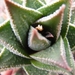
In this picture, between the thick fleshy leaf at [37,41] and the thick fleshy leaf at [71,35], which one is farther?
the thick fleshy leaf at [71,35]

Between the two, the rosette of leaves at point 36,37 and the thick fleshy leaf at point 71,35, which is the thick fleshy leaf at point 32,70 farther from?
the thick fleshy leaf at point 71,35

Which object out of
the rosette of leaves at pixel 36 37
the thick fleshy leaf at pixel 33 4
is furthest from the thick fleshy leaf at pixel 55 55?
the thick fleshy leaf at pixel 33 4

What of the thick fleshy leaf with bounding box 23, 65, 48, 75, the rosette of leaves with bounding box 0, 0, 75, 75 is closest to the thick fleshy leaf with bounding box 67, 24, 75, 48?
the rosette of leaves with bounding box 0, 0, 75, 75

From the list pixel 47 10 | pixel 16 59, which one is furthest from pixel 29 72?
pixel 47 10

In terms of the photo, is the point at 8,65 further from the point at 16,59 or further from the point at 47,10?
the point at 47,10

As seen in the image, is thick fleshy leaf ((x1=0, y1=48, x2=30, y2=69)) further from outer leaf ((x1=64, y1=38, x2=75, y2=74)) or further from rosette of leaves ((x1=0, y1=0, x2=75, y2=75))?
outer leaf ((x1=64, y1=38, x2=75, y2=74))

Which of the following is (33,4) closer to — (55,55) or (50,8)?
(50,8)

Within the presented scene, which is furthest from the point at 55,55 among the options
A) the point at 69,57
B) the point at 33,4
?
the point at 33,4
